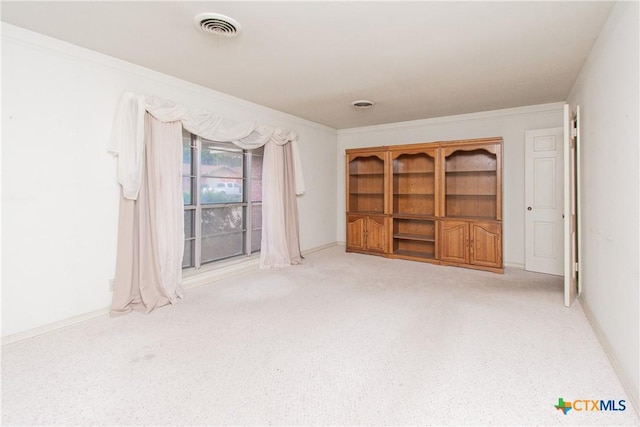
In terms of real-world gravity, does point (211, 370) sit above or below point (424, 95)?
below

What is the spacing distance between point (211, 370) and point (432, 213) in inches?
169

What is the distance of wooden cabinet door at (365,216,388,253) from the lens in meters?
5.41

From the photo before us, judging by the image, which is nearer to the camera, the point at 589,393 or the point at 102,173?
the point at 589,393

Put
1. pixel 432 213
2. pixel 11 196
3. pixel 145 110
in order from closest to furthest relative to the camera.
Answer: pixel 11 196 → pixel 145 110 → pixel 432 213

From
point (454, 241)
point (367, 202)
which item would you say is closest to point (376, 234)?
point (367, 202)

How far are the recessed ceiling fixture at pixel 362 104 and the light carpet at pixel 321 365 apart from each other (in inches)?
101

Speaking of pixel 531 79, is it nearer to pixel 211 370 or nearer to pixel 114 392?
pixel 211 370

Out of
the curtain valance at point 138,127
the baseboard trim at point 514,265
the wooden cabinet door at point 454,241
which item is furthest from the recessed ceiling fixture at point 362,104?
the baseboard trim at point 514,265

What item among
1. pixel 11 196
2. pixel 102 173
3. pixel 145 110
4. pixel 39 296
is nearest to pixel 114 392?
pixel 39 296

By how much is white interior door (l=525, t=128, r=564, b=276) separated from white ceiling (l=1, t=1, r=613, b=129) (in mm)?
603

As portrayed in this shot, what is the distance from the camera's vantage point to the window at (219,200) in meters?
3.87

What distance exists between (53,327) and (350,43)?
Answer: 3392 millimetres

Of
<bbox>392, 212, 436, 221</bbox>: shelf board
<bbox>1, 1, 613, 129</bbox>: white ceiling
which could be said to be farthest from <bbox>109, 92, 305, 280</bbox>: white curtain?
<bbox>392, 212, 436, 221</bbox>: shelf board

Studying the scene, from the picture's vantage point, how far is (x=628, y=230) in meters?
1.87
